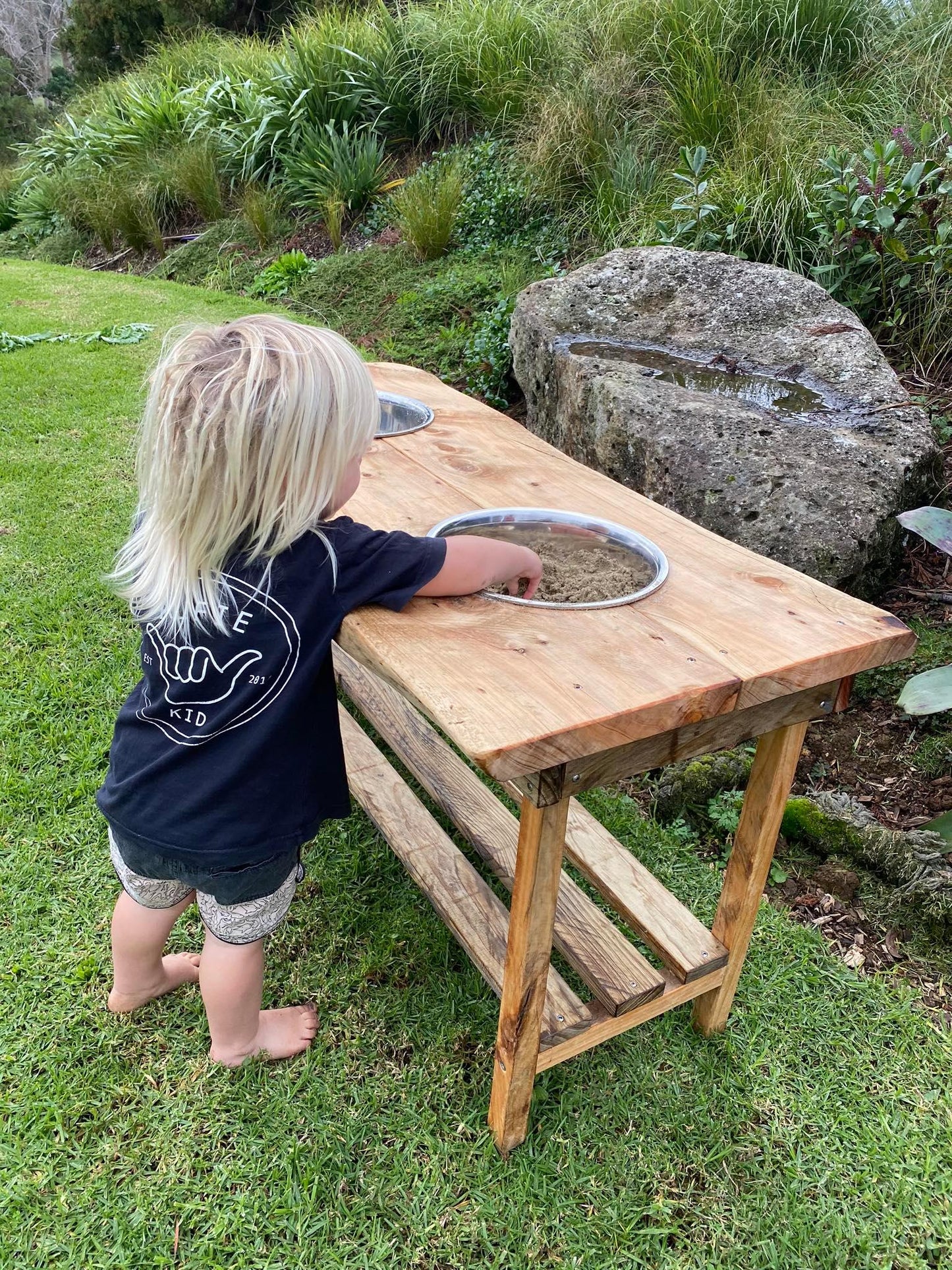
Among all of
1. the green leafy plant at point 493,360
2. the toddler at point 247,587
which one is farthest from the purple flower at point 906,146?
the toddler at point 247,587

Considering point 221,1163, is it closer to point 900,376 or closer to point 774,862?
point 774,862

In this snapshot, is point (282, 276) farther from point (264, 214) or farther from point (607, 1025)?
point (607, 1025)

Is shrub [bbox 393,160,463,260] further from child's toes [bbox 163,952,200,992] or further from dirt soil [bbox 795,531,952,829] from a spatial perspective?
child's toes [bbox 163,952,200,992]

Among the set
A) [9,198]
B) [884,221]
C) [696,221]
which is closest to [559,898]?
[884,221]

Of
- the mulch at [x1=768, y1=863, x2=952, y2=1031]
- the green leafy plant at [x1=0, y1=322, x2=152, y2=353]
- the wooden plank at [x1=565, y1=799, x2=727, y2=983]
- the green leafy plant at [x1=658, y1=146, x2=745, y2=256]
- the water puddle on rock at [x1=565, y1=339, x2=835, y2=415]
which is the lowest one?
the mulch at [x1=768, y1=863, x2=952, y2=1031]

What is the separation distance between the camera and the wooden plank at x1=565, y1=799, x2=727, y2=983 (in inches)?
69.1

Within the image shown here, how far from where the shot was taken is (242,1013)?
170 cm

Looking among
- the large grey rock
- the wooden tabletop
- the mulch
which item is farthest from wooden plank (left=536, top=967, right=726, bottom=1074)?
the large grey rock

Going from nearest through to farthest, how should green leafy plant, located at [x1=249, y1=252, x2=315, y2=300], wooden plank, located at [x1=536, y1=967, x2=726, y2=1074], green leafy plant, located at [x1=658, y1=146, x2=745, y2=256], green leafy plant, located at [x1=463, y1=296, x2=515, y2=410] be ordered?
wooden plank, located at [x1=536, y1=967, x2=726, y2=1074]
green leafy plant, located at [x1=658, y1=146, x2=745, y2=256]
green leafy plant, located at [x1=463, y1=296, x2=515, y2=410]
green leafy plant, located at [x1=249, y1=252, x2=315, y2=300]

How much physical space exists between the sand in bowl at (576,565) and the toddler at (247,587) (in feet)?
0.24

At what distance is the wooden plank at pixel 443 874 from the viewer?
5.61 feet

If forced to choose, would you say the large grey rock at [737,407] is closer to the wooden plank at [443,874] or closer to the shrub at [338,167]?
the wooden plank at [443,874]

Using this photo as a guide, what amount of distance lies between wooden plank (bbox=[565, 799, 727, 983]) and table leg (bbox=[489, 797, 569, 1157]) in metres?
0.38

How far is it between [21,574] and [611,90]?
5028mm
